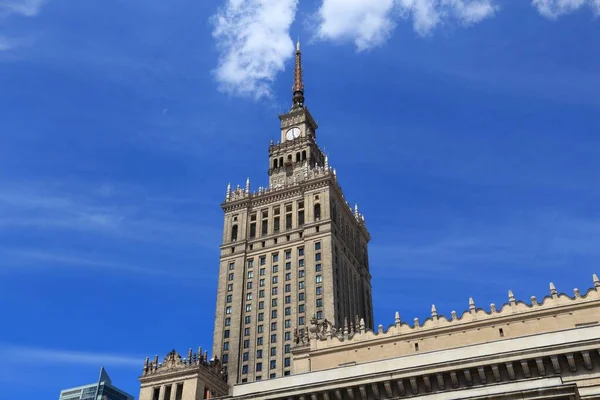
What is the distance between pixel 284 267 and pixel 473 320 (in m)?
45.1

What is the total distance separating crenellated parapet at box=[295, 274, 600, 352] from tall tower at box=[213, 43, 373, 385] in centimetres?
2187

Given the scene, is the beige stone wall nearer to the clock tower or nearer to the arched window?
the arched window

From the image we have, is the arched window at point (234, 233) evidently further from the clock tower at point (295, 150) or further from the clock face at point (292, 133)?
the clock face at point (292, 133)

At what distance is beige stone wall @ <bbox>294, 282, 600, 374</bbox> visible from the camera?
5325 centimetres

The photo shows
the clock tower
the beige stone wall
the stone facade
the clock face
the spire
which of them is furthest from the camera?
the spire

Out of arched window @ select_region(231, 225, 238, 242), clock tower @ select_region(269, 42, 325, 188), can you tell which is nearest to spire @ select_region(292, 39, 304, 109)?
clock tower @ select_region(269, 42, 325, 188)

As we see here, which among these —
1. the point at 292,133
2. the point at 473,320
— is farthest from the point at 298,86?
the point at 473,320

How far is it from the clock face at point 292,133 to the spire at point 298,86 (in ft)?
24.8

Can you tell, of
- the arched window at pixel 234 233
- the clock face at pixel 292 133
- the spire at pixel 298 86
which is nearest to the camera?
the arched window at pixel 234 233

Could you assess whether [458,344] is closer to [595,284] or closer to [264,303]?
[595,284]

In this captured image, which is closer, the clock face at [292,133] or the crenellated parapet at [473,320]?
the crenellated parapet at [473,320]

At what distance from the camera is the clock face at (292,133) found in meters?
123

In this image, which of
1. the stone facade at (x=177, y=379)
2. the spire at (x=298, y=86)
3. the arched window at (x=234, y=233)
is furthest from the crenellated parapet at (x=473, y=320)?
the spire at (x=298, y=86)

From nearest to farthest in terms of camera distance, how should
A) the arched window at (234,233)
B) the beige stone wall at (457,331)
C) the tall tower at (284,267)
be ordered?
the beige stone wall at (457,331), the tall tower at (284,267), the arched window at (234,233)
